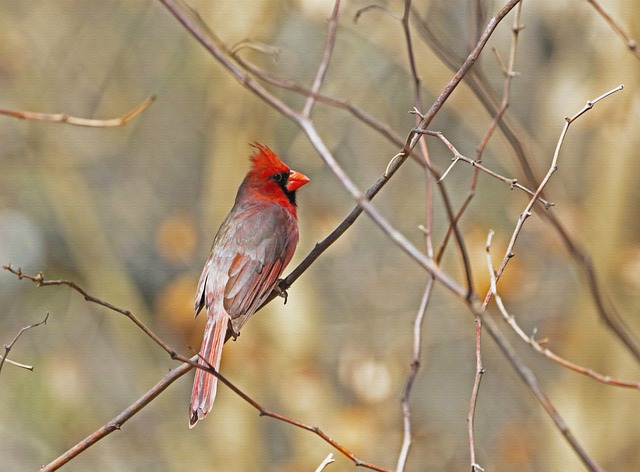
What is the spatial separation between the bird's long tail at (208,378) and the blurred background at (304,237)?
10.4 feet

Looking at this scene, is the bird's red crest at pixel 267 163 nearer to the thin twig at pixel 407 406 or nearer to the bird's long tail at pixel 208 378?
the bird's long tail at pixel 208 378

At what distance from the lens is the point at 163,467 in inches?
292

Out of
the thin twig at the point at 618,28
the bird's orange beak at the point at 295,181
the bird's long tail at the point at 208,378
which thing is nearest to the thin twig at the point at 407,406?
the bird's long tail at the point at 208,378

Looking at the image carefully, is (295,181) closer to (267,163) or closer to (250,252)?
(267,163)

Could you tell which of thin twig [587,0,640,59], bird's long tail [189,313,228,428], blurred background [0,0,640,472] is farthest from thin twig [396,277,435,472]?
blurred background [0,0,640,472]

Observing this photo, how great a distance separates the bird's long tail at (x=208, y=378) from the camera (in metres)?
2.45

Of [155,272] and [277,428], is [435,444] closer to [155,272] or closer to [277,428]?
[277,428]

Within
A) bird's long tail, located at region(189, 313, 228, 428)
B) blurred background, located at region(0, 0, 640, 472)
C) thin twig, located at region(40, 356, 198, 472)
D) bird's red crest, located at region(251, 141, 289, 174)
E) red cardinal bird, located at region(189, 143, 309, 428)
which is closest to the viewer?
thin twig, located at region(40, 356, 198, 472)

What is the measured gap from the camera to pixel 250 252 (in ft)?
10.5

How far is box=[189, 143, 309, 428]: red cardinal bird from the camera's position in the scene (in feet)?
9.75

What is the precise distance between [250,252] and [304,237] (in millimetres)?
3296

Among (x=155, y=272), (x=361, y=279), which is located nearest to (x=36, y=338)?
(x=155, y=272)

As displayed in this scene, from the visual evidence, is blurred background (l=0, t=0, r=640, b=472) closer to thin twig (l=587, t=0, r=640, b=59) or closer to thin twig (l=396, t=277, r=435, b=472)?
thin twig (l=587, t=0, r=640, b=59)

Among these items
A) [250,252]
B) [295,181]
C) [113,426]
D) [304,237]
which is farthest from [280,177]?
[304,237]
